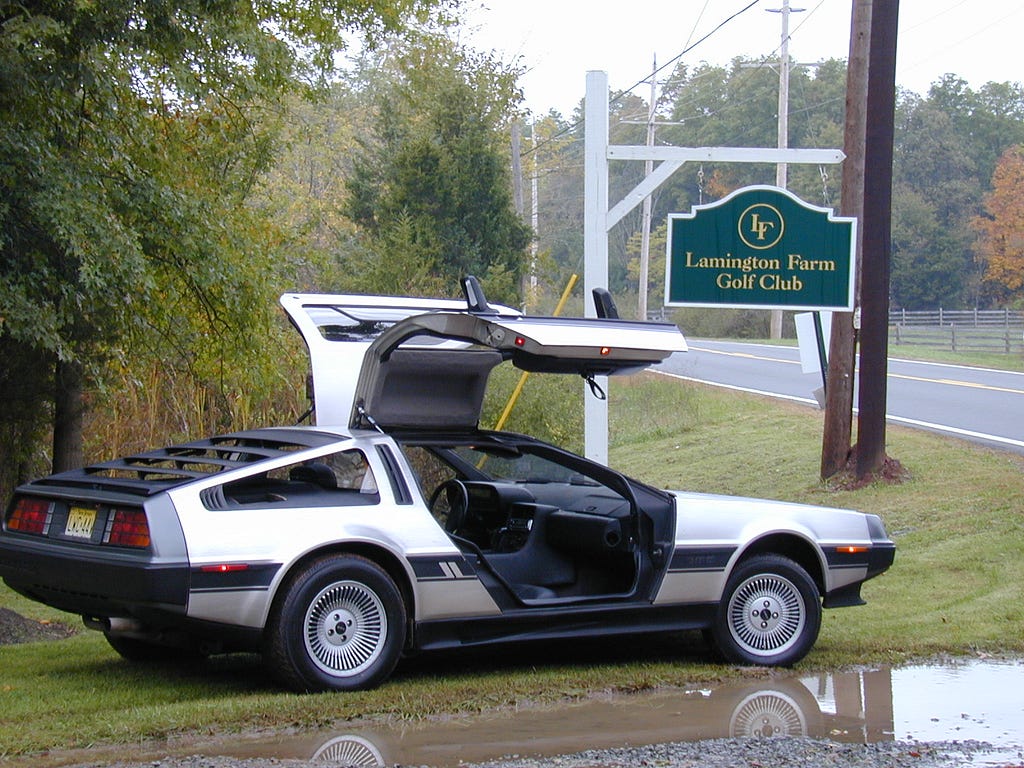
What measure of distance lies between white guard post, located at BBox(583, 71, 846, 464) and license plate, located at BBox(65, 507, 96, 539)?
5.61m

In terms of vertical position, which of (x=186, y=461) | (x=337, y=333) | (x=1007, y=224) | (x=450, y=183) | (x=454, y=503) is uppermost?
(x=1007, y=224)

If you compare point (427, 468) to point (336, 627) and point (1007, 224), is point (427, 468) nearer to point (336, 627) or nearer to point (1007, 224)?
point (336, 627)

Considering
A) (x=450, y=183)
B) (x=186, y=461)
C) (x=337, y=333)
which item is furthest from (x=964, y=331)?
(x=186, y=461)

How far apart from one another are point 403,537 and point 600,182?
5.77 meters

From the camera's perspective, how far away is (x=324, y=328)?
7.92 metres

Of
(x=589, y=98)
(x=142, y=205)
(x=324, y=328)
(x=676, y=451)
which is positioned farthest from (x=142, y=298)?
(x=676, y=451)

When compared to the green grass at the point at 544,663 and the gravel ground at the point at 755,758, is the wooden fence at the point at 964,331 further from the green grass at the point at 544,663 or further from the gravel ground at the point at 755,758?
A: the gravel ground at the point at 755,758

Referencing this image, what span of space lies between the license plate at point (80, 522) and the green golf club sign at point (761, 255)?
21.9 feet

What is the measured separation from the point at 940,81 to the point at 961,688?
227 ft

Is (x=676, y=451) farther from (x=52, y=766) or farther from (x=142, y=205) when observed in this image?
(x=52, y=766)

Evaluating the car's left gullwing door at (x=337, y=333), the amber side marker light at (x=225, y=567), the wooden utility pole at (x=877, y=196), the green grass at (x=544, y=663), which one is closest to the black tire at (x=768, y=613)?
the green grass at (x=544, y=663)

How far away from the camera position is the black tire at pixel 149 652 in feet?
24.1

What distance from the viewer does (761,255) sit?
1219 cm

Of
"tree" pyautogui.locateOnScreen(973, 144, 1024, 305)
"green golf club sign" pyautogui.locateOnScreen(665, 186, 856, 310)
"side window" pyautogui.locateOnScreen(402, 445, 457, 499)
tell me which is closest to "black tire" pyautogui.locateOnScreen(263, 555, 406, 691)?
"green golf club sign" pyautogui.locateOnScreen(665, 186, 856, 310)
